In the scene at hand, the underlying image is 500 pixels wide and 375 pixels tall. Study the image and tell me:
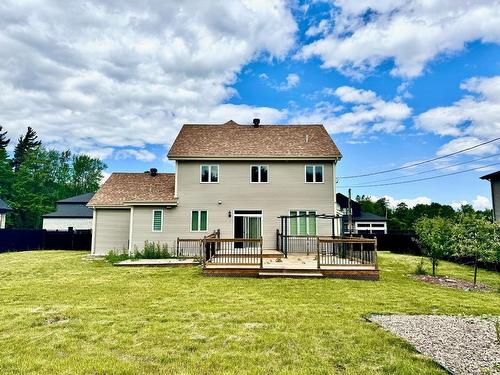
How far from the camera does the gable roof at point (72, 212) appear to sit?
3341 centimetres

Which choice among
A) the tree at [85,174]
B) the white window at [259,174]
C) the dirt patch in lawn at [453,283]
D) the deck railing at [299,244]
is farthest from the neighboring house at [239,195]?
the tree at [85,174]

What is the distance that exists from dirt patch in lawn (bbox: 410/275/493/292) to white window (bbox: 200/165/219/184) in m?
10.5

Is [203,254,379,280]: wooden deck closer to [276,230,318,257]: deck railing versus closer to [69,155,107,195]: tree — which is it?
[276,230,318,257]: deck railing

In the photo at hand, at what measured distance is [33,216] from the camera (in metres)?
45.4

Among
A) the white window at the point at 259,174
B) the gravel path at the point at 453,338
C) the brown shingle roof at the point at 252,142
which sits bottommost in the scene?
the gravel path at the point at 453,338

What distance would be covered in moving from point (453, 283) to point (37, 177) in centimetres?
5425

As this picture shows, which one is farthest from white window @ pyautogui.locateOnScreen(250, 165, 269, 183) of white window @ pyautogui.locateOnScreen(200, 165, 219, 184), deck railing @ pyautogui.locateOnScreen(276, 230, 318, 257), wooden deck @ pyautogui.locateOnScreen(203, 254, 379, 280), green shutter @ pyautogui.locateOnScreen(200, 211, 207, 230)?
wooden deck @ pyautogui.locateOnScreen(203, 254, 379, 280)

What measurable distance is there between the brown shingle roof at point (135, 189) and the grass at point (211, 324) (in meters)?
7.90

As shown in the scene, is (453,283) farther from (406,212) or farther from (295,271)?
(406,212)

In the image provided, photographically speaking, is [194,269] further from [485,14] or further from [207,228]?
[485,14]

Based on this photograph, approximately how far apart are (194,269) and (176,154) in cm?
748

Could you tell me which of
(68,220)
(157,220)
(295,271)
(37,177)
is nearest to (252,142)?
(157,220)

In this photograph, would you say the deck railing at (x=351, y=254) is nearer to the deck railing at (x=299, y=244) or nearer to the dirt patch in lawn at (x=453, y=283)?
the dirt patch in lawn at (x=453, y=283)

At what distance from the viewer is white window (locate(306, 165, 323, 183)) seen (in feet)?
58.3
